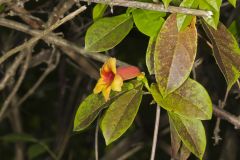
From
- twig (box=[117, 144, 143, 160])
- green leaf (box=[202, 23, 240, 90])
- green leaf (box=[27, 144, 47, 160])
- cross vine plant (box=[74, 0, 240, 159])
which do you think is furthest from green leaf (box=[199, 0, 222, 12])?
green leaf (box=[27, 144, 47, 160])

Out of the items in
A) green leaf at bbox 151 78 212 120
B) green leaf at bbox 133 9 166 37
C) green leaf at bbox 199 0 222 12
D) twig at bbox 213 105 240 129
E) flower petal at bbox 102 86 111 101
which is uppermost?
green leaf at bbox 199 0 222 12

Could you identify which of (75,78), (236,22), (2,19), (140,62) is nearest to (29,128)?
(75,78)

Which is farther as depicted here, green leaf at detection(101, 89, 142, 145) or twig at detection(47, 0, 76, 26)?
twig at detection(47, 0, 76, 26)

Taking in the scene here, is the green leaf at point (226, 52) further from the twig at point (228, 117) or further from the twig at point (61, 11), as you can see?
the twig at point (61, 11)

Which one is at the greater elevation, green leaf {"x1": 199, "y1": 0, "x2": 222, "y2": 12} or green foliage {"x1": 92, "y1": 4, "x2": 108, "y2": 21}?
green leaf {"x1": 199, "y1": 0, "x2": 222, "y2": 12}

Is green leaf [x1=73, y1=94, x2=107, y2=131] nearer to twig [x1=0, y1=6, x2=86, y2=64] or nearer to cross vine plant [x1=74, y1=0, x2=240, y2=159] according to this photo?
cross vine plant [x1=74, y1=0, x2=240, y2=159]

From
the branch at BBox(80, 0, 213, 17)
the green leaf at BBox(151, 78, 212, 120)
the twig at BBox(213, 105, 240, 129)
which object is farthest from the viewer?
the twig at BBox(213, 105, 240, 129)

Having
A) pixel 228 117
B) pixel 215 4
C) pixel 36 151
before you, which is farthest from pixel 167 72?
pixel 36 151
